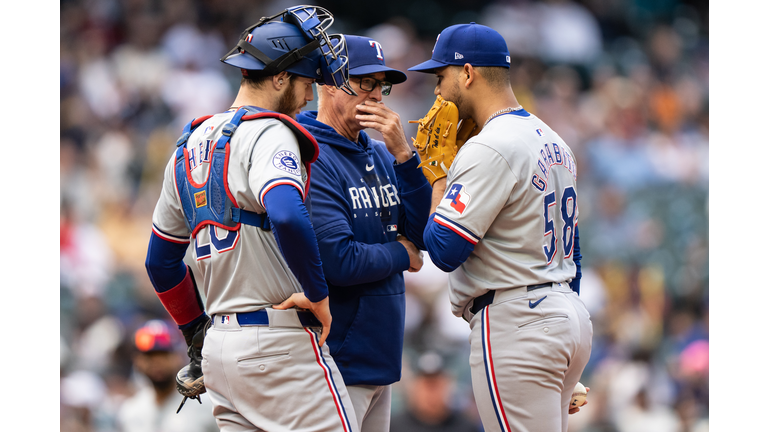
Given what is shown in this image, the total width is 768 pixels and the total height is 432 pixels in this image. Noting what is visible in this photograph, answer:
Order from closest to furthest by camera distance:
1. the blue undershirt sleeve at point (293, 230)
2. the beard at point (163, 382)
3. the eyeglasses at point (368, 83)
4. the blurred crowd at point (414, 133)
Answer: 1. the blue undershirt sleeve at point (293, 230)
2. the eyeglasses at point (368, 83)
3. the beard at point (163, 382)
4. the blurred crowd at point (414, 133)

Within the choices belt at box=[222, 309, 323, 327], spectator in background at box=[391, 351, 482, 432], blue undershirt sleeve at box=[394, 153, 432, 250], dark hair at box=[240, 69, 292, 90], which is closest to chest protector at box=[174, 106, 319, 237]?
dark hair at box=[240, 69, 292, 90]

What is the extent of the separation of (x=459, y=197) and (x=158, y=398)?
316cm

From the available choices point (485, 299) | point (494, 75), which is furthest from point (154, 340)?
point (494, 75)

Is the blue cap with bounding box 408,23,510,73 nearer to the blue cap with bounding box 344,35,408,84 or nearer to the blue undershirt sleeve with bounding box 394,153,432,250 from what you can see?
the blue cap with bounding box 344,35,408,84

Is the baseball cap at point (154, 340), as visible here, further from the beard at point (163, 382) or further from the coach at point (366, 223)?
the coach at point (366, 223)

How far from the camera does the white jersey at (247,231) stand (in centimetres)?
244

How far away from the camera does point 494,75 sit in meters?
3.08

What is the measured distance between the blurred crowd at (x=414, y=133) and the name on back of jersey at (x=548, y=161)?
282 cm

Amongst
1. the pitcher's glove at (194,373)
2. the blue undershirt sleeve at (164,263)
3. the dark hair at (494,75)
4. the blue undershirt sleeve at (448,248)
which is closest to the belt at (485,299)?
the blue undershirt sleeve at (448,248)

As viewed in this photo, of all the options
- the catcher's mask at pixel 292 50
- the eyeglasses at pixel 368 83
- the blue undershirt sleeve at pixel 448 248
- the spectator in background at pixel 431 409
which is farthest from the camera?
the spectator in background at pixel 431 409

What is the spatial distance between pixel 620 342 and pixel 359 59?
16.4ft

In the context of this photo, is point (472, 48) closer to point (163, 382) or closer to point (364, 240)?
point (364, 240)

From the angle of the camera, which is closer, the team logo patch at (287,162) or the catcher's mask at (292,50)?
the team logo patch at (287,162)

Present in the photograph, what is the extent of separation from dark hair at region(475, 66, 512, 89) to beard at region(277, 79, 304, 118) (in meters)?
0.81
